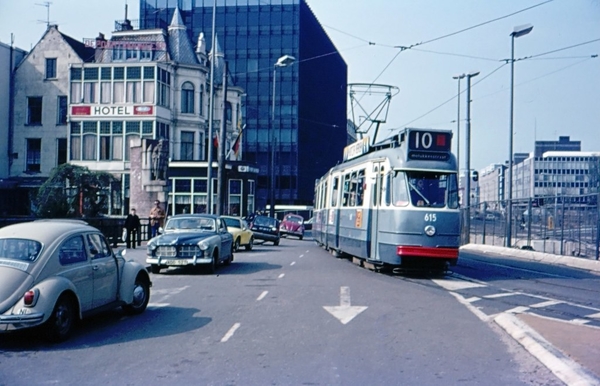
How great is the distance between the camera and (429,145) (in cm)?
1816

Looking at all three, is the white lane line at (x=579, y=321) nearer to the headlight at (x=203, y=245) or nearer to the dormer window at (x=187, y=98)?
the headlight at (x=203, y=245)

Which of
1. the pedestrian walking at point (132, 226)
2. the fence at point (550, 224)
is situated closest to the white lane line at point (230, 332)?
the pedestrian walking at point (132, 226)

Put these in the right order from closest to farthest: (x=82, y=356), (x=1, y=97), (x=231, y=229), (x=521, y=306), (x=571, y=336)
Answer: (x=82, y=356), (x=571, y=336), (x=521, y=306), (x=231, y=229), (x=1, y=97)

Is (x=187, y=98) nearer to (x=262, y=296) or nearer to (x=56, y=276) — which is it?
(x=262, y=296)

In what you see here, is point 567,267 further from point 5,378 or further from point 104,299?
point 5,378

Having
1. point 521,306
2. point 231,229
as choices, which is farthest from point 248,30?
point 521,306

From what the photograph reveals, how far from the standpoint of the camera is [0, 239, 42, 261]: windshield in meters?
9.37

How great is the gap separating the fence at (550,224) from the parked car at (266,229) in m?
11.6

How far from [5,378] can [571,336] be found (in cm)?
709

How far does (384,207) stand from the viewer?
18.4 meters

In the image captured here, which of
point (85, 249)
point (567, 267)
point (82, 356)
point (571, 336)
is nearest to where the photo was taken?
point (82, 356)

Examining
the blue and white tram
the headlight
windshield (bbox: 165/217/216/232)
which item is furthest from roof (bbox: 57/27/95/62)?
the blue and white tram

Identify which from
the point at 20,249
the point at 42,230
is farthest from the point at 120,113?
the point at 20,249

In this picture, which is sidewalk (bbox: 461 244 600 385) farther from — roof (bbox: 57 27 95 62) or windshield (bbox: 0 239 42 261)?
roof (bbox: 57 27 95 62)
